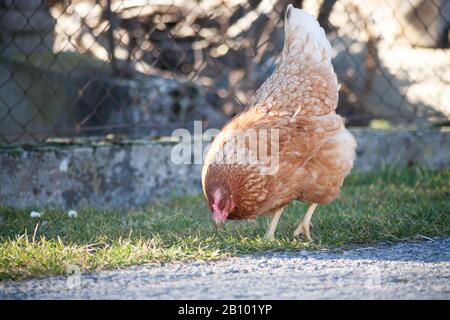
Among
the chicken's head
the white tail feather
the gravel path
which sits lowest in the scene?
the gravel path

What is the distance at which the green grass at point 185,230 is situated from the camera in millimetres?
3432

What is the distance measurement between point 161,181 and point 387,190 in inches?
71.1

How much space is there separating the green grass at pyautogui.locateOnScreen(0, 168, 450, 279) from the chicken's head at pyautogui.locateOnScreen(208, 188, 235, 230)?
0.12 m

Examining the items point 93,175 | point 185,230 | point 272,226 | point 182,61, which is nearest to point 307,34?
point 272,226

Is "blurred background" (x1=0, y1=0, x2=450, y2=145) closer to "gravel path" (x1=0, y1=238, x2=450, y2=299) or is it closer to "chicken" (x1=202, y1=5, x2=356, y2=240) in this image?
"chicken" (x1=202, y1=5, x2=356, y2=240)

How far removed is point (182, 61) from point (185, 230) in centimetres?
281

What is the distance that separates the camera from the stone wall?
511 cm

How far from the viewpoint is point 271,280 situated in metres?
3.10

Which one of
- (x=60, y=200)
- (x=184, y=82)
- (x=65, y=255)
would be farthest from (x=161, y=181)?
(x=65, y=255)

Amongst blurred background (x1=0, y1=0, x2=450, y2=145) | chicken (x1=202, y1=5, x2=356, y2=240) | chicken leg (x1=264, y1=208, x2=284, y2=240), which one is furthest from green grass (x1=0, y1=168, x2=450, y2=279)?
blurred background (x1=0, y1=0, x2=450, y2=145)

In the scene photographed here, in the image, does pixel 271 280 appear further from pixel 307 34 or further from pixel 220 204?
pixel 307 34

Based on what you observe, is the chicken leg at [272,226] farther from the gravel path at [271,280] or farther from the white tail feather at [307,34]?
the white tail feather at [307,34]
